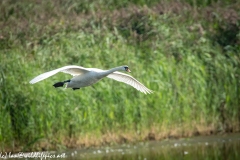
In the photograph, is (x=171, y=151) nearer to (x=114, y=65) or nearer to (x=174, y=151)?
(x=174, y=151)

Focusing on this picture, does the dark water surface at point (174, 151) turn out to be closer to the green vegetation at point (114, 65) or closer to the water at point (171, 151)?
the water at point (171, 151)

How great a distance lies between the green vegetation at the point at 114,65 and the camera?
54.4 ft

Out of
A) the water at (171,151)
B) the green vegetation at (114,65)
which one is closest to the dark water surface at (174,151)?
the water at (171,151)

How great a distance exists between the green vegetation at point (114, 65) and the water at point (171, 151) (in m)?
0.34

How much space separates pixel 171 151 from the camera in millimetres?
16734

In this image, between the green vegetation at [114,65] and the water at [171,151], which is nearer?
the water at [171,151]

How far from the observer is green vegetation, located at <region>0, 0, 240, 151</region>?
54.4ft

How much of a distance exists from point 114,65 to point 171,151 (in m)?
2.77

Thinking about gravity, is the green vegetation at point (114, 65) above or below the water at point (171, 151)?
above

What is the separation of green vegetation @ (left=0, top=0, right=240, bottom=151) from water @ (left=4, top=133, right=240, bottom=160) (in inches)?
13.5

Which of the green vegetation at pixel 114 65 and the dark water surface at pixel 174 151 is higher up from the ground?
the green vegetation at pixel 114 65

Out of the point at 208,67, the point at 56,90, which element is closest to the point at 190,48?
the point at 208,67

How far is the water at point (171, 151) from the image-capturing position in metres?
16.0

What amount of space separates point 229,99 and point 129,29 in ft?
10.1
